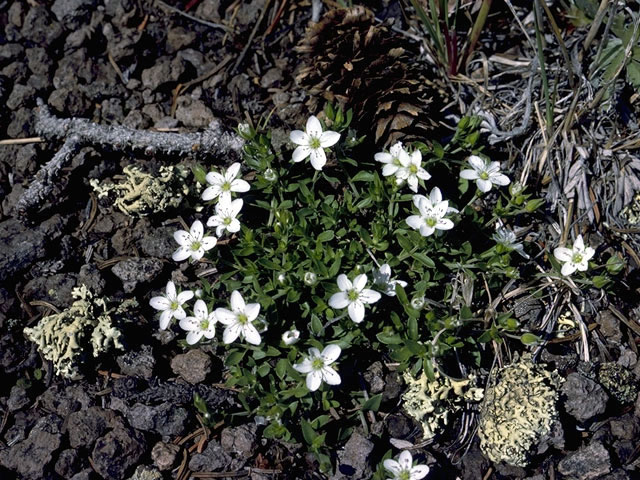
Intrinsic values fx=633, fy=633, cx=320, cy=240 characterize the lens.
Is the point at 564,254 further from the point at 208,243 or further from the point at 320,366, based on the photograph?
the point at 208,243

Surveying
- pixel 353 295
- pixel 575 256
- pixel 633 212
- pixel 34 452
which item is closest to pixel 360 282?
pixel 353 295

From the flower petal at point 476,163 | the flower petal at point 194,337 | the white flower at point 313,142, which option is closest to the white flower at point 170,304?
the flower petal at point 194,337

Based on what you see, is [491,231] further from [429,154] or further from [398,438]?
[398,438]

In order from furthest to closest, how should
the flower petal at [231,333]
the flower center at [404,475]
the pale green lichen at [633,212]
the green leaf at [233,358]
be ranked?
the pale green lichen at [633,212], the green leaf at [233,358], the flower petal at [231,333], the flower center at [404,475]

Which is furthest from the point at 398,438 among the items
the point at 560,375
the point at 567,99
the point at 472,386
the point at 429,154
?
the point at 567,99

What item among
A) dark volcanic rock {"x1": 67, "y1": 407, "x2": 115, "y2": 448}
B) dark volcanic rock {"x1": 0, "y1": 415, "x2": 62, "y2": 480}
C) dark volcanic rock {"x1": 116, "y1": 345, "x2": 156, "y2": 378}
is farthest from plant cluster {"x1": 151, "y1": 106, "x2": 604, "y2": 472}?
dark volcanic rock {"x1": 0, "y1": 415, "x2": 62, "y2": 480}

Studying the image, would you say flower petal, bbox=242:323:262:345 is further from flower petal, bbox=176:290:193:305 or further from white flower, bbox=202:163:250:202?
white flower, bbox=202:163:250:202

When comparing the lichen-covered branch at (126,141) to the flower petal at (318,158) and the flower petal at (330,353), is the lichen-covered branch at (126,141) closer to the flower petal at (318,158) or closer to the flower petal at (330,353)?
the flower petal at (318,158)
